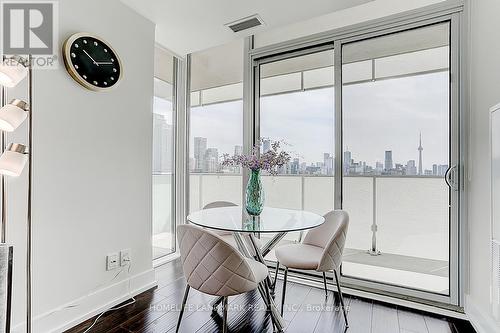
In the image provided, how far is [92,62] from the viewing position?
2145mm

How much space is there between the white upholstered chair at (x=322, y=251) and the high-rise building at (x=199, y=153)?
1859 mm

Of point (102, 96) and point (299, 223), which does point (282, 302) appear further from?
point (102, 96)

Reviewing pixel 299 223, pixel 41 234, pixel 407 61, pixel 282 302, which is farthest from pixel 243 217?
pixel 407 61

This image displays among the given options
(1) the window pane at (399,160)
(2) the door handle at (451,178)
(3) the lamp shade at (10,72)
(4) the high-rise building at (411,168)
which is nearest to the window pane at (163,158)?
(3) the lamp shade at (10,72)

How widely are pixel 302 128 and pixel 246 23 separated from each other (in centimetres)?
120

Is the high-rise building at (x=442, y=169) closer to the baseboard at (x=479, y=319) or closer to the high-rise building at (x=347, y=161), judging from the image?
the high-rise building at (x=347, y=161)

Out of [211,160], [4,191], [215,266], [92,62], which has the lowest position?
[215,266]

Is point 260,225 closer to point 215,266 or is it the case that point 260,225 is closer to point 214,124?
point 215,266

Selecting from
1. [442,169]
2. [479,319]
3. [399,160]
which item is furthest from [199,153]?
[479,319]

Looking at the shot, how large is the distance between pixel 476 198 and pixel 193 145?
306 centimetres

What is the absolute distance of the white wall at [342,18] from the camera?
99.5 inches

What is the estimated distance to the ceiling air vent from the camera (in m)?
2.61

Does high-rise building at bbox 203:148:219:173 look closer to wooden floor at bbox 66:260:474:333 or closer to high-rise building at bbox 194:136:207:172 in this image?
high-rise building at bbox 194:136:207:172

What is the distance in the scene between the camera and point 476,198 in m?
2.10
